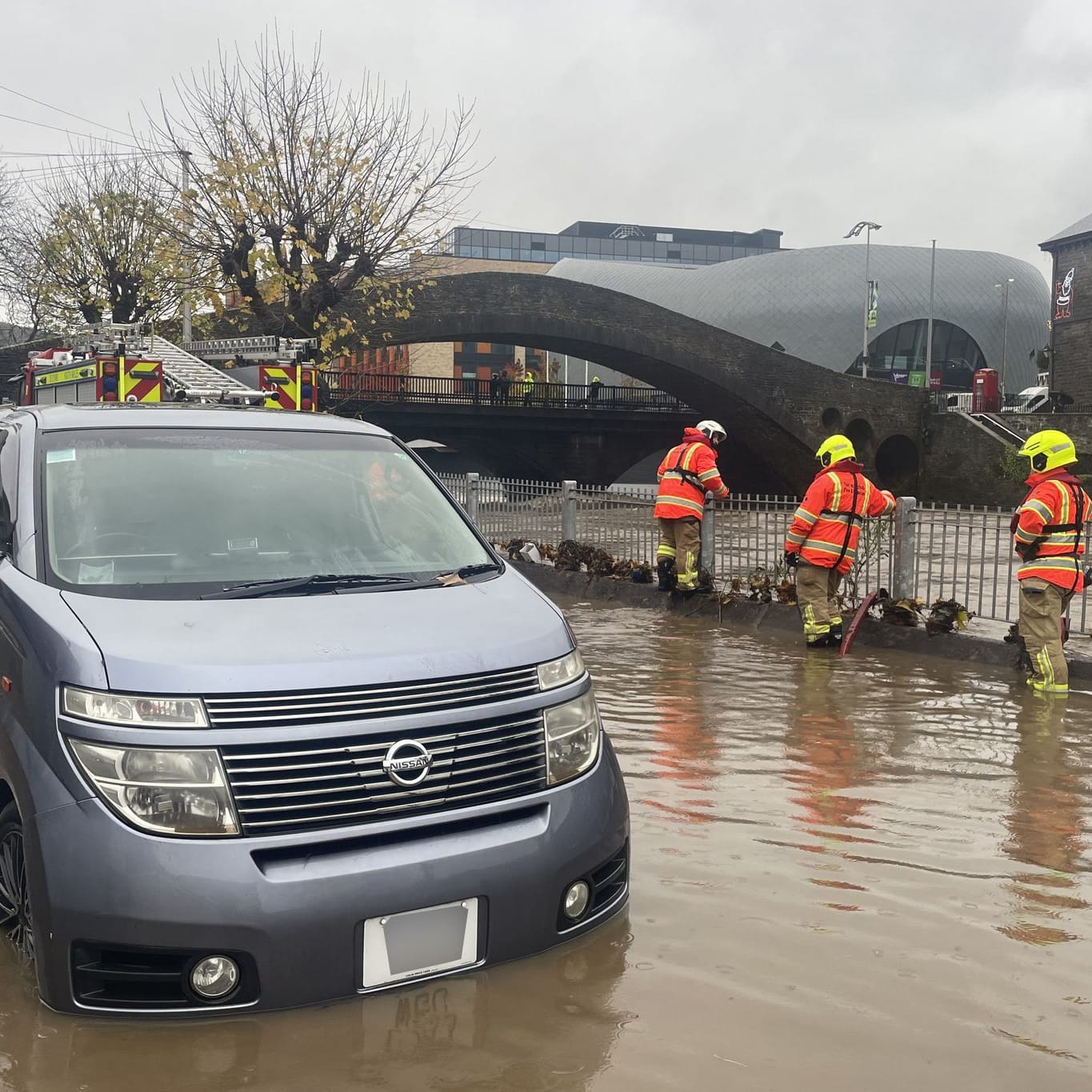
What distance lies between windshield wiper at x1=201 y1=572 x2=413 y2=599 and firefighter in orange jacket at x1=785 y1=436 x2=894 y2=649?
6095 mm

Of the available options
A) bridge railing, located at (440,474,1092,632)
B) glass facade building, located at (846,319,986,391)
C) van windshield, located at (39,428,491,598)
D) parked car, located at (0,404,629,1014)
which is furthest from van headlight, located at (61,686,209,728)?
glass facade building, located at (846,319,986,391)

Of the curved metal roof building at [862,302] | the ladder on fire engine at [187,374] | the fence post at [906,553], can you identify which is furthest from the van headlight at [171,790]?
the curved metal roof building at [862,302]

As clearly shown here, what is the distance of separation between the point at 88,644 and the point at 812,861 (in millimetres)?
2822

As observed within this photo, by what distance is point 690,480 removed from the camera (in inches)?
463

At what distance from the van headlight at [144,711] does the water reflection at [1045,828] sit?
2689 millimetres

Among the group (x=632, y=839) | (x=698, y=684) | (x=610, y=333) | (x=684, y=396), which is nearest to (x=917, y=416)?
(x=684, y=396)

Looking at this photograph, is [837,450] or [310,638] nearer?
[310,638]

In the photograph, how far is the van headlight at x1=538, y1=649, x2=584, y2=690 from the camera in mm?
3426

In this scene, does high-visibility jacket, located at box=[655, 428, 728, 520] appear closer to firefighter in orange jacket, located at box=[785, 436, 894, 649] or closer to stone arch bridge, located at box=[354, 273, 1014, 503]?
firefighter in orange jacket, located at box=[785, 436, 894, 649]

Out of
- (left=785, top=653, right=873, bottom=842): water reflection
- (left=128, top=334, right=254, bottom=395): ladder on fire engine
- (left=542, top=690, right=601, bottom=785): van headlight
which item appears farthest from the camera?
(left=128, top=334, right=254, bottom=395): ladder on fire engine

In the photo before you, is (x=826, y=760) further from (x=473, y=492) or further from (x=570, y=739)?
(x=473, y=492)

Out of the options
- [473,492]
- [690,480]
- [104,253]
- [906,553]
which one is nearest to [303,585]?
[906,553]

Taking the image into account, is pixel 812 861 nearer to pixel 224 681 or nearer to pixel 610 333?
pixel 224 681

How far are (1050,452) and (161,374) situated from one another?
9198 millimetres
